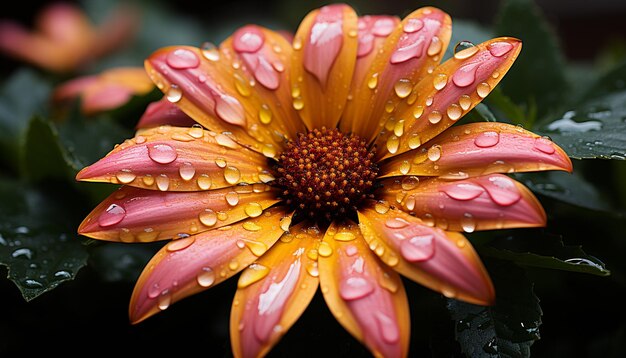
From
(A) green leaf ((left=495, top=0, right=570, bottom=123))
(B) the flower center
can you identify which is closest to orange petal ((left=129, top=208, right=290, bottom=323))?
(B) the flower center

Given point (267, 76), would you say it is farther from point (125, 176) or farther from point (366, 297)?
point (366, 297)

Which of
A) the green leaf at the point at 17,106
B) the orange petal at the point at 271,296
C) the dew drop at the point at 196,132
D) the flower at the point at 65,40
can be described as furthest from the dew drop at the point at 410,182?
the flower at the point at 65,40

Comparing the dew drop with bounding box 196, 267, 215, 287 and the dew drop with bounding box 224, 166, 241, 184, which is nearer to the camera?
the dew drop with bounding box 196, 267, 215, 287

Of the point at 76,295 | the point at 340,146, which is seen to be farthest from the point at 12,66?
the point at 340,146

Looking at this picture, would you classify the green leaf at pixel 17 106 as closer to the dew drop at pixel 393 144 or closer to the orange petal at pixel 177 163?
the orange petal at pixel 177 163

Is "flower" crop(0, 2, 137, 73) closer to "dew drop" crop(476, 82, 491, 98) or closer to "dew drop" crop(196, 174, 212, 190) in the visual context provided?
"dew drop" crop(196, 174, 212, 190)

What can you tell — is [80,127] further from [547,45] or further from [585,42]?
[585,42]

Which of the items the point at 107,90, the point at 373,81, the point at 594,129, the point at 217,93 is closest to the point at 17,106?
the point at 107,90
